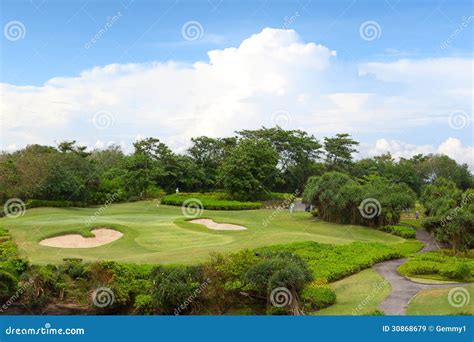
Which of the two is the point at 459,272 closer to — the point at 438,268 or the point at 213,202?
the point at 438,268

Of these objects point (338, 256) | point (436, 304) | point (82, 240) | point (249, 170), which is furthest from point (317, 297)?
point (249, 170)

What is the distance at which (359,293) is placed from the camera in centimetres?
2311

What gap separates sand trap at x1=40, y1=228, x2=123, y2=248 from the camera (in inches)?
1294

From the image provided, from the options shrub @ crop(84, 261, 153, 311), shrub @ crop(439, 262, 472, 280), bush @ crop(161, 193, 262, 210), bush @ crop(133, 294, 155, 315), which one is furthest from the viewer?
bush @ crop(161, 193, 262, 210)

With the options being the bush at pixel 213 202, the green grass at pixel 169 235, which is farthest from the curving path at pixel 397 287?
the bush at pixel 213 202

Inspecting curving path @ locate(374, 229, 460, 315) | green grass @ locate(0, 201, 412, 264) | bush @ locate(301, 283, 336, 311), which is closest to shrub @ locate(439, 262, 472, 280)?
curving path @ locate(374, 229, 460, 315)

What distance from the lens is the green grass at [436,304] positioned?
19.6 meters

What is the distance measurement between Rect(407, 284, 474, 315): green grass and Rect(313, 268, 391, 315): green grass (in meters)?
1.38

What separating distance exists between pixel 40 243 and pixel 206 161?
1621 inches

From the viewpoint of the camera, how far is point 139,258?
28.8 metres

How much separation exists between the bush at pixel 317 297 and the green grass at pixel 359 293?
0.29 meters

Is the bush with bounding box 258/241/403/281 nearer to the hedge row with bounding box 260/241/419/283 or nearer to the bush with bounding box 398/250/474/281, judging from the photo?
the hedge row with bounding box 260/241/419/283

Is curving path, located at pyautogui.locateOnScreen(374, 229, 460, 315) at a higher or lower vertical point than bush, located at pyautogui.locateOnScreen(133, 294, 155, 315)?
higher

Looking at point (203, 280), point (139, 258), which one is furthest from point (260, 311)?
point (139, 258)
